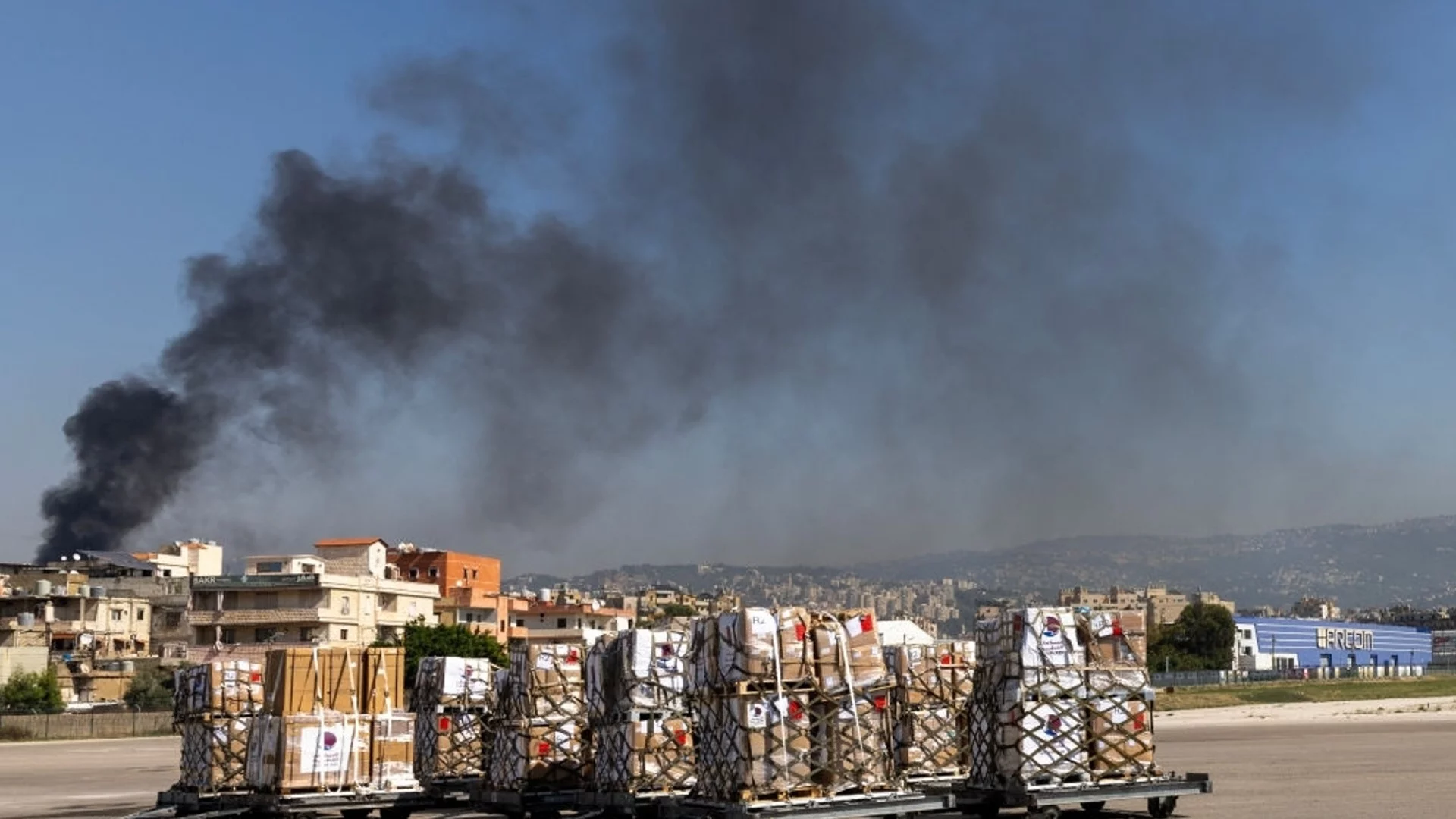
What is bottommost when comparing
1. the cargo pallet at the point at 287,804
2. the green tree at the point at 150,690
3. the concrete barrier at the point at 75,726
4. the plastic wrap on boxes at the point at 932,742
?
the concrete barrier at the point at 75,726

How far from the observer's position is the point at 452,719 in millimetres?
25781

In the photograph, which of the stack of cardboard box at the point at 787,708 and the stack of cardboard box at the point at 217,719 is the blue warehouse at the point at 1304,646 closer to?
the stack of cardboard box at the point at 217,719

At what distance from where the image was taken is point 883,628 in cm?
5556

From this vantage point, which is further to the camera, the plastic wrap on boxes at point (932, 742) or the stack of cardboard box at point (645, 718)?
the plastic wrap on boxes at point (932, 742)

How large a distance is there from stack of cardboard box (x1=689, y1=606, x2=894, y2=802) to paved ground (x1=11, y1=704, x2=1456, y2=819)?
4592 mm

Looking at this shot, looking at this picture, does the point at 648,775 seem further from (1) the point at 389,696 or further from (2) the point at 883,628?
(2) the point at 883,628

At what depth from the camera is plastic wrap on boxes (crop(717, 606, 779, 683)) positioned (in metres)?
18.2

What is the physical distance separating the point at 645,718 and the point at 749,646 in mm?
3296

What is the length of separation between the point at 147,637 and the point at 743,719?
96103 mm

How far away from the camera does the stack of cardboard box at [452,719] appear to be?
25.5 meters

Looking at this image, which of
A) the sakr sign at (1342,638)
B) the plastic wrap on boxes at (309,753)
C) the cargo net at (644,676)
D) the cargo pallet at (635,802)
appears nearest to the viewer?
the cargo pallet at (635,802)

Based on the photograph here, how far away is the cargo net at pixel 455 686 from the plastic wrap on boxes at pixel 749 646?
8.23m

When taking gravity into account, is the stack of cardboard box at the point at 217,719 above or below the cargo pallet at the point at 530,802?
above

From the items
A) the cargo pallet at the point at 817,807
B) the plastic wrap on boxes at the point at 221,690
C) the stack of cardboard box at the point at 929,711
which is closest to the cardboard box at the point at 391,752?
the plastic wrap on boxes at the point at 221,690
